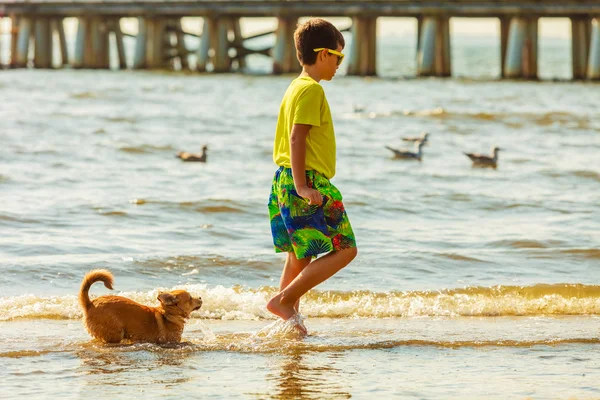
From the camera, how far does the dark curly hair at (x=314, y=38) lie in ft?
18.2

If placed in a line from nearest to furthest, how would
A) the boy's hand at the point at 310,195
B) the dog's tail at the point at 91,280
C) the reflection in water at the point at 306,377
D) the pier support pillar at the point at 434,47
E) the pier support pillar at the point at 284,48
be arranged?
the reflection in water at the point at 306,377 < the boy's hand at the point at 310,195 < the dog's tail at the point at 91,280 < the pier support pillar at the point at 434,47 < the pier support pillar at the point at 284,48

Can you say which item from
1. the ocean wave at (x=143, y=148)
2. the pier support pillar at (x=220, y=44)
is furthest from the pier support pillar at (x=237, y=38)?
the ocean wave at (x=143, y=148)

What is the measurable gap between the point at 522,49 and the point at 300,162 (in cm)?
3921

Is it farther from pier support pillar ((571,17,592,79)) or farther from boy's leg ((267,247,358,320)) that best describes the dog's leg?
pier support pillar ((571,17,592,79))

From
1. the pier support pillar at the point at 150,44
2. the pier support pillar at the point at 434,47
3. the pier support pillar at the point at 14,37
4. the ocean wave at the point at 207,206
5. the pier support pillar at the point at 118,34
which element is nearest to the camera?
the ocean wave at the point at 207,206

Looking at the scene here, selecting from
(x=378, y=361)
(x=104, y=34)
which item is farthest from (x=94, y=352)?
(x=104, y=34)

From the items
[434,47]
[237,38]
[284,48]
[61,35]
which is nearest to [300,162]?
[434,47]

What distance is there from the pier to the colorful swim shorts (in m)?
37.4

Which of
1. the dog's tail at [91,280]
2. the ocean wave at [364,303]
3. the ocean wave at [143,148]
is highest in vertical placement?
the dog's tail at [91,280]

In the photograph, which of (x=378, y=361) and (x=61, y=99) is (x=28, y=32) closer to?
(x=61, y=99)

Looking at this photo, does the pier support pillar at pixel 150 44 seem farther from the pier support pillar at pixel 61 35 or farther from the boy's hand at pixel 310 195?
the boy's hand at pixel 310 195

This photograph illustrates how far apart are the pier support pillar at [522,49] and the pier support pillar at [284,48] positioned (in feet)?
28.1

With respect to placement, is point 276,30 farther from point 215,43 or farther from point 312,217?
point 312,217

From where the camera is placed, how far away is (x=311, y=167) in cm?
554
